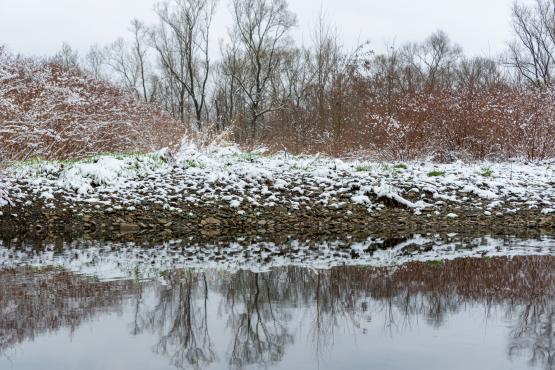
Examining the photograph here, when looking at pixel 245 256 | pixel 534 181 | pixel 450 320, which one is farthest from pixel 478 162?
pixel 450 320

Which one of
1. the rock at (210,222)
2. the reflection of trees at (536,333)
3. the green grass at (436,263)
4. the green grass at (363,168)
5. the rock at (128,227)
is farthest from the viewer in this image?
the green grass at (363,168)

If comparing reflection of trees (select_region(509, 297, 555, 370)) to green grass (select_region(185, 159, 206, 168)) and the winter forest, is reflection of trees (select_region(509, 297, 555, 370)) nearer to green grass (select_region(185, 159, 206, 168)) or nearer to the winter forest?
the winter forest

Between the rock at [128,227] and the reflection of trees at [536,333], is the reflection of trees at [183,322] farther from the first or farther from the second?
the rock at [128,227]

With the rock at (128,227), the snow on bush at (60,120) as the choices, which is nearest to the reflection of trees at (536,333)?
the rock at (128,227)

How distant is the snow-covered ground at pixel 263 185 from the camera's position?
379 inches

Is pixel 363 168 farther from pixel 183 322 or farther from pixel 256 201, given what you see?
pixel 183 322

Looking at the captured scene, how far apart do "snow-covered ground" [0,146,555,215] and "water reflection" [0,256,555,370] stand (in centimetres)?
402

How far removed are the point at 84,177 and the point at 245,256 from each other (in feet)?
16.8

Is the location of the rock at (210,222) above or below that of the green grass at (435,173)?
below

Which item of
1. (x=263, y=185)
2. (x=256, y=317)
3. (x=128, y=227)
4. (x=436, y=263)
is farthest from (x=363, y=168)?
(x=256, y=317)

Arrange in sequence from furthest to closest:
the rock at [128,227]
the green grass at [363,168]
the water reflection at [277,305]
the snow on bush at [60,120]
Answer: the green grass at [363,168] < the snow on bush at [60,120] < the rock at [128,227] < the water reflection at [277,305]

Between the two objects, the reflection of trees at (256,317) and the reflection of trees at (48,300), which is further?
the reflection of trees at (48,300)

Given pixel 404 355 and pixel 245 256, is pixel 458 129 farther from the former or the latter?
pixel 404 355

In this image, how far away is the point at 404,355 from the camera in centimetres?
322
